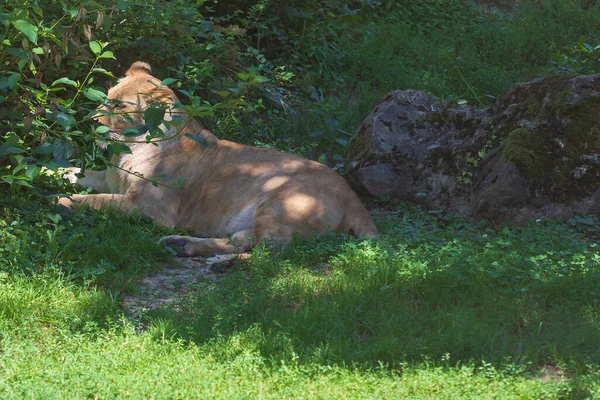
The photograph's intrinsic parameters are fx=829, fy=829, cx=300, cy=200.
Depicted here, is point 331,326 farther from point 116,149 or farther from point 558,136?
point 558,136

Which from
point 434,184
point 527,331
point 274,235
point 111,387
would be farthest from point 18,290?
point 434,184

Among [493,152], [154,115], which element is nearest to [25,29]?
[154,115]

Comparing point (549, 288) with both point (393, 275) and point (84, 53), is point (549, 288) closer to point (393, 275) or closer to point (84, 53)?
point (393, 275)

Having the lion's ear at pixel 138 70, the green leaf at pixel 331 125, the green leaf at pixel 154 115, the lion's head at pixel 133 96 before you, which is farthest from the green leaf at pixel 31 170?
the green leaf at pixel 331 125

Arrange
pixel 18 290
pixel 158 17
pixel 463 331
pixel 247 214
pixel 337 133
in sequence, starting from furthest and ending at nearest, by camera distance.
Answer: pixel 337 133
pixel 158 17
pixel 247 214
pixel 18 290
pixel 463 331

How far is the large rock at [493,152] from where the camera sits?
22.2 feet

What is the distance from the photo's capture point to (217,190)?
277 inches

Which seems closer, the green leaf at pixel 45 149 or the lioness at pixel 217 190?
the green leaf at pixel 45 149

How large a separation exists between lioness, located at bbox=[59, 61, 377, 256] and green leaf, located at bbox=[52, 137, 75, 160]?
0.85m

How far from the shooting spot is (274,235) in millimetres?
6207

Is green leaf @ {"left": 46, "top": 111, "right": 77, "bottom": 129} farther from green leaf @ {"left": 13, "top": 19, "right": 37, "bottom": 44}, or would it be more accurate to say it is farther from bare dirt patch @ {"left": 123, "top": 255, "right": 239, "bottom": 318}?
bare dirt patch @ {"left": 123, "top": 255, "right": 239, "bottom": 318}

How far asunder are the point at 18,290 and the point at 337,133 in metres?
4.61

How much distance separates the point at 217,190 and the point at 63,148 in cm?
172

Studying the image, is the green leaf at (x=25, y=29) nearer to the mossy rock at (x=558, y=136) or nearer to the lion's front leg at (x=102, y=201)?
the lion's front leg at (x=102, y=201)
